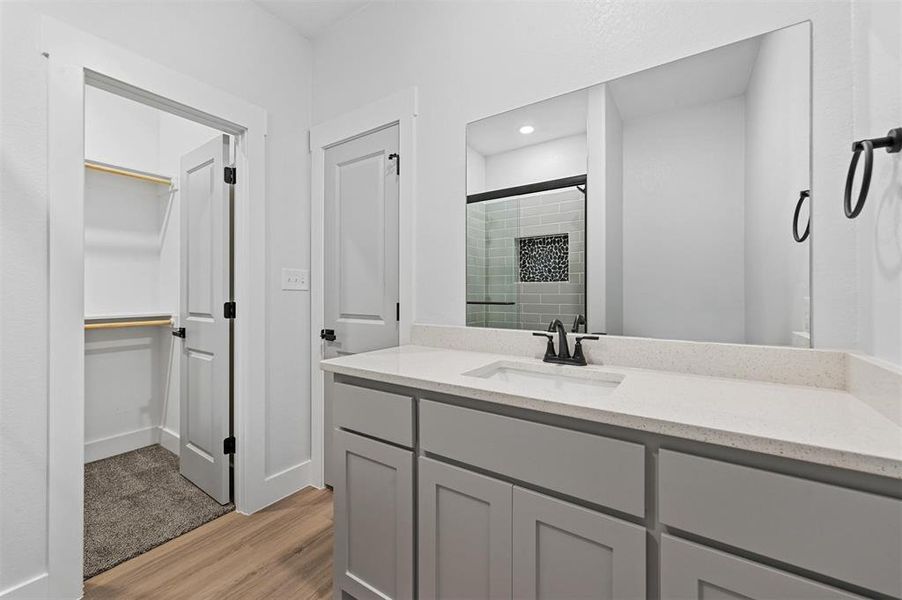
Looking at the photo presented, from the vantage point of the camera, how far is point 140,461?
2.75m

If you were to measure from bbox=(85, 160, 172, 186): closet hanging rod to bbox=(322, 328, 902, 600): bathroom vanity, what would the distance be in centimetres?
248

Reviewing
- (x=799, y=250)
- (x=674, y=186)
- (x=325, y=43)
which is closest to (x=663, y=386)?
(x=799, y=250)

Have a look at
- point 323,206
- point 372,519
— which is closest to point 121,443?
point 323,206

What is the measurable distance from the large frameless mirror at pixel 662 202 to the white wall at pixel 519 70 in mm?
47

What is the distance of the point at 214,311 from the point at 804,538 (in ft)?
8.28

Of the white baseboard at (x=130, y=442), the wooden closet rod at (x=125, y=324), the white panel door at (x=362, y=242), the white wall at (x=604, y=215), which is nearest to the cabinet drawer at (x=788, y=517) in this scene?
the white wall at (x=604, y=215)

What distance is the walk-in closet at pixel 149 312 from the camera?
2.18 metres

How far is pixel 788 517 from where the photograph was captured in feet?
2.33

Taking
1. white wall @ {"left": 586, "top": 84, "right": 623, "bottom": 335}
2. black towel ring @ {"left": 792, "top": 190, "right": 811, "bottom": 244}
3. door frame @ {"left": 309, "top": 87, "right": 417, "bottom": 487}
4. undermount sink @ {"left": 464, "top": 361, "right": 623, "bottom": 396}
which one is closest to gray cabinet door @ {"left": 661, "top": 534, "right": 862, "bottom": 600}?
undermount sink @ {"left": 464, "top": 361, "right": 623, "bottom": 396}

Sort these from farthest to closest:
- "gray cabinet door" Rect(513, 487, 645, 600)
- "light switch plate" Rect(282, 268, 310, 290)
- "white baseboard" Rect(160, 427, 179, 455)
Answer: "white baseboard" Rect(160, 427, 179, 455)
"light switch plate" Rect(282, 268, 310, 290)
"gray cabinet door" Rect(513, 487, 645, 600)

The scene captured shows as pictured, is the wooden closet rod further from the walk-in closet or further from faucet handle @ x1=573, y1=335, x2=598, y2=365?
faucet handle @ x1=573, y1=335, x2=598, y2=365

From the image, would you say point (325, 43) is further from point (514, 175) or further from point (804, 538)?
point (804, 538)

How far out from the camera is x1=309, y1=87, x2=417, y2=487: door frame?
2031mm

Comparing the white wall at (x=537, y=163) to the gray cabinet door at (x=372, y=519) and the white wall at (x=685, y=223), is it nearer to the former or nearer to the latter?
the white wall at (x=685, y=223)
